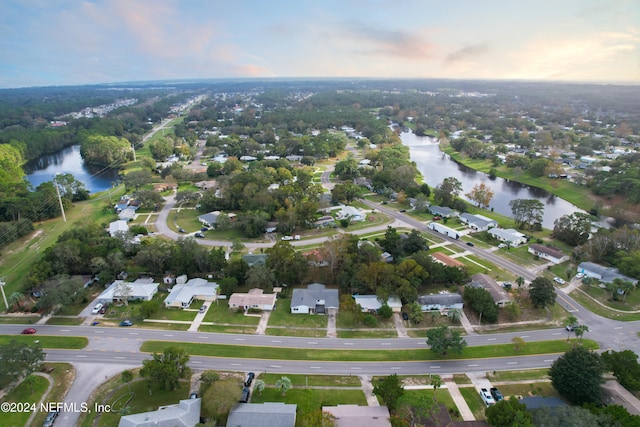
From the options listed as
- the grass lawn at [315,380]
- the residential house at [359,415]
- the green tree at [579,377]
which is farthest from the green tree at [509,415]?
the grass lawn at [315,380]

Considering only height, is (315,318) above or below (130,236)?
below

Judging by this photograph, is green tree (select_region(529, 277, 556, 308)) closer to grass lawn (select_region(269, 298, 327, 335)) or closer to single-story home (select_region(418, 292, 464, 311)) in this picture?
single-story home (select_region(418, 292, 464, 311))

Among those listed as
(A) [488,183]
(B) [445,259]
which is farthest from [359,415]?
(A) [488,183]

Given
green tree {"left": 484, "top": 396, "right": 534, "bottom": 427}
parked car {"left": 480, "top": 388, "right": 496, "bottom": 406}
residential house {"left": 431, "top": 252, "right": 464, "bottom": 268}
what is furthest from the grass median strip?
residential house {"left": 431, "top": 252, "right": 464, "bottom": 268}

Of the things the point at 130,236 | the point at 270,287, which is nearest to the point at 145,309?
the point at 270,287

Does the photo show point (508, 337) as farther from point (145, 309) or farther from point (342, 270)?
point (145, 309)

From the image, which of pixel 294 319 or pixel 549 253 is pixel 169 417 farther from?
pixel 549 253
